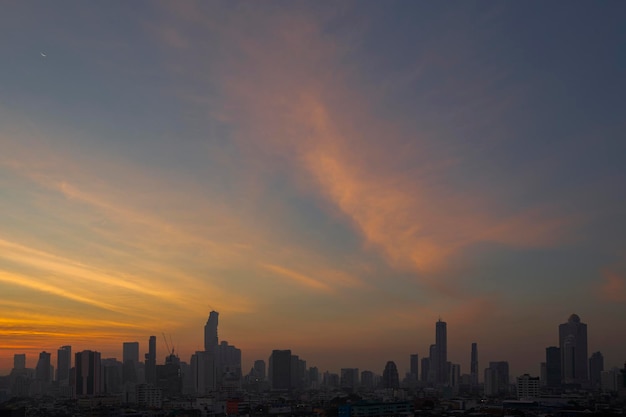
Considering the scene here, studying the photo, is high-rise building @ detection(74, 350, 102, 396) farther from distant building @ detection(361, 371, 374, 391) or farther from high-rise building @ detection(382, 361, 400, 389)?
distant building @ detection(361, 371, 374, 391)

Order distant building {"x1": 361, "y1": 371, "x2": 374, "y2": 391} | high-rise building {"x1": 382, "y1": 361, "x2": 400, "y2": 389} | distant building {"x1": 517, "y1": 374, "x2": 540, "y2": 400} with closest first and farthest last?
distant building {"x1": 517, "y1": 374, "x2": 540, "y2": 400} < high-rise building {"x1": 382, "y1": 361, "x2": 400, "y2": 389} < distant building {"x1": 361, "y1": 371, "x2": 374, "y2": 391}

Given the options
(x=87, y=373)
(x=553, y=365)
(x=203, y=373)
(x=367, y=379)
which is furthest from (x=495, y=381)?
(x=87, y=373)

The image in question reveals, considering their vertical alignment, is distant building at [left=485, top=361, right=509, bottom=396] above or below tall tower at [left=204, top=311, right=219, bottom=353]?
below

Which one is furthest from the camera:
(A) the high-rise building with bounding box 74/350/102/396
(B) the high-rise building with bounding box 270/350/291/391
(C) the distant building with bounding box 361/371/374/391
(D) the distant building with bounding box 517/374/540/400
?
(C) the distant building with bounding box 361/371/374/391

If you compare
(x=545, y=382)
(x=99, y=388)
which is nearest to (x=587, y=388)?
(x=545, y=382)

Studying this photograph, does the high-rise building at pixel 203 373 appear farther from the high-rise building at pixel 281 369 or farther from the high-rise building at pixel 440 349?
the high-rise building at pixel 440 349

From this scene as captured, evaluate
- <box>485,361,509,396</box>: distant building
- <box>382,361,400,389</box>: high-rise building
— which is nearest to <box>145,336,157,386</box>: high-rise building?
<box>382,361,400,389</box>: high-rise building
